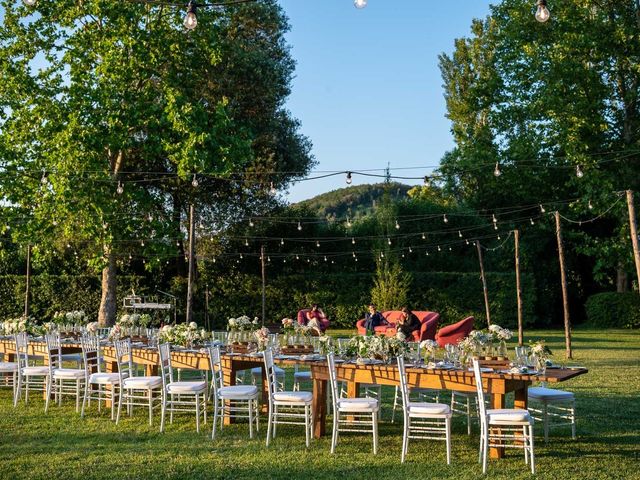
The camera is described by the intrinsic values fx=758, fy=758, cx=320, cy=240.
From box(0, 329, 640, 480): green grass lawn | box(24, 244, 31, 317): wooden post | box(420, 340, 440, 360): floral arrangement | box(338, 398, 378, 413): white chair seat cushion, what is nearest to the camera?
box(0, 329, 640, 480): green grass lawn

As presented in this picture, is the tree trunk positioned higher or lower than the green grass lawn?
higher

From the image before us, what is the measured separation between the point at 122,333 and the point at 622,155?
58.6ft

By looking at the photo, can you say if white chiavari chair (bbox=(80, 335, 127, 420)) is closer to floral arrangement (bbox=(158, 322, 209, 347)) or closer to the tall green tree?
floral arrangement (bbox=(158, 322, 209, 347))

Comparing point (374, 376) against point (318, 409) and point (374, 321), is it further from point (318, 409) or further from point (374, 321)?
point (374, 321)

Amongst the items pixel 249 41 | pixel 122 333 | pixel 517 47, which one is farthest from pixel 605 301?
pixel 122 333

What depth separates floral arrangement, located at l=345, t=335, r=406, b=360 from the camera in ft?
24.7

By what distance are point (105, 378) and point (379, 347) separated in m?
3.37

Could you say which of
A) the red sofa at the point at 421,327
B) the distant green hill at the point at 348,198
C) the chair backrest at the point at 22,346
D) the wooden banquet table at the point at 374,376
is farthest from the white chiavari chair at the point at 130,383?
the distant green hill at the point at 348,198

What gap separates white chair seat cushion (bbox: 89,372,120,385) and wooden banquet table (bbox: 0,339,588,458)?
504 millimetres

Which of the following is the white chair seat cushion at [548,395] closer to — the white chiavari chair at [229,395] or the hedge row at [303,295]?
the white chiavari chair at [229,395]

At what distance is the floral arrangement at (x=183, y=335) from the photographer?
9.07 meters

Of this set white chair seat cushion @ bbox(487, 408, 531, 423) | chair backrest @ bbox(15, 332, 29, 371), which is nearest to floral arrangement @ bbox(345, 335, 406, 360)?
white chair seat cushion @ bbox(487, 408, 531, 423)

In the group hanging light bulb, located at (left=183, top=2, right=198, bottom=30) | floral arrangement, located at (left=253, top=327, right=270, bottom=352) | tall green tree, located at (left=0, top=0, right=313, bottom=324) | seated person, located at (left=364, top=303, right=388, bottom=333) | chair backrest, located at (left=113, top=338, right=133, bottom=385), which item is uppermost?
tall green tree, located at (left=0, top=0, right=313, bottom=324)

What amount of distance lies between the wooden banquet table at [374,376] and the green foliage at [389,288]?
43.0 feet
